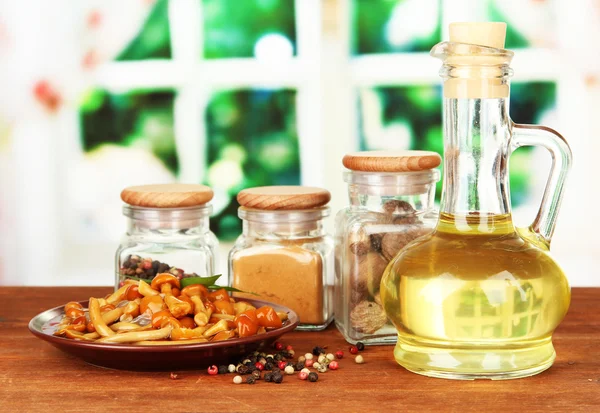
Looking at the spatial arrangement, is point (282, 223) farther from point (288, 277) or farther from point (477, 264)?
point (477, 264)

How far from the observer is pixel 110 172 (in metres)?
2.69

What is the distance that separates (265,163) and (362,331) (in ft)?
5.50

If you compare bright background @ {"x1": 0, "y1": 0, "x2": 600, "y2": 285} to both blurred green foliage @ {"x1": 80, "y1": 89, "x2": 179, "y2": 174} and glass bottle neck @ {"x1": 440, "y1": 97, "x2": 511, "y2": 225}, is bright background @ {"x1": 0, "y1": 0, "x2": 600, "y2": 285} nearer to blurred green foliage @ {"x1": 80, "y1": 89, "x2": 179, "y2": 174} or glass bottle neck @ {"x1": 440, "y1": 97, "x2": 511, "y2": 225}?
blurred green foliage @ {"x1": 80, "y1": 89, "x2": 179, "y2": 174}

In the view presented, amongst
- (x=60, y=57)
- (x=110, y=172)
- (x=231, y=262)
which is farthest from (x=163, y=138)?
(x=231, y=262)

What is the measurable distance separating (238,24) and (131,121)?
1.46 ft

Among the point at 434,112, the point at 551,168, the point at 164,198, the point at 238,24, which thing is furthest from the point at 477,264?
the point at 238,24

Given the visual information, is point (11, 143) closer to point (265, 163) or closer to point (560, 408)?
point (265, 163)

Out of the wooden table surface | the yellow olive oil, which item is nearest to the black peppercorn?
the wooden table surface

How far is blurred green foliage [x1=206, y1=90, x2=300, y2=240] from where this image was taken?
2609 mm

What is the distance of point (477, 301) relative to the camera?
816 millimetres

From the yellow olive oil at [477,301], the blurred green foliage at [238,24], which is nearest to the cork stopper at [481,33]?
the yellow olive oil at [477,301]

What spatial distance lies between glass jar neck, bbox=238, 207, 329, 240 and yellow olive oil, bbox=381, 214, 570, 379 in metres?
0.24

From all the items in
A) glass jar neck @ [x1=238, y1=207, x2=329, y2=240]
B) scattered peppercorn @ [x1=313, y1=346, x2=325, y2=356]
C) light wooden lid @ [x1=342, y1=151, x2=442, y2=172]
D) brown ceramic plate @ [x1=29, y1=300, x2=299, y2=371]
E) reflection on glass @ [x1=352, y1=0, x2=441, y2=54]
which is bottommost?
scattered peppercorn @ [x1=313, y1=346, x2=325, y2=356]

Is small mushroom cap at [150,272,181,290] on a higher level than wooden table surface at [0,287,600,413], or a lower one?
higher
